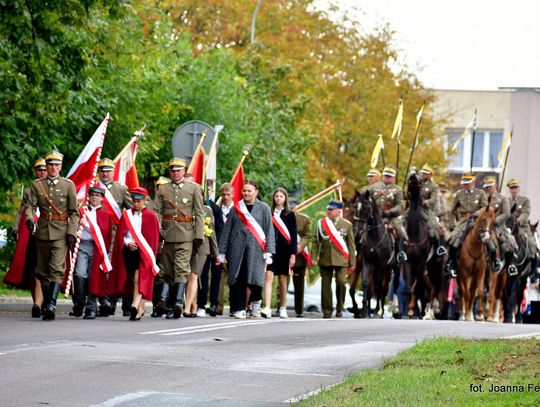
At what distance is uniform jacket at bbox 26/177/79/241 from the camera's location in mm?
20953

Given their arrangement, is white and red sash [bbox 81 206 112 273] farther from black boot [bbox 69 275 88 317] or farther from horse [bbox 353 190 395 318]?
horse [bbox 353 190 395 318]

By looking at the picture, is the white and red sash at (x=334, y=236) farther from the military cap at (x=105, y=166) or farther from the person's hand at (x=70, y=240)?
the person's hand at (x=70, y=240)

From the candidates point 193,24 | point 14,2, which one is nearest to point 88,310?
point 14,2

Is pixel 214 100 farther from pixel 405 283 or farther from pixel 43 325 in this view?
pixel 43 325

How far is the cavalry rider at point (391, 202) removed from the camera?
29.0 metres

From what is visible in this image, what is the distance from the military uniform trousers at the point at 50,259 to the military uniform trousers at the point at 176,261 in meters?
1.88

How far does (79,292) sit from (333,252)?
701 centimetres

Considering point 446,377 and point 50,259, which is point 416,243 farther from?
point 446,377

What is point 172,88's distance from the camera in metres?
37.4

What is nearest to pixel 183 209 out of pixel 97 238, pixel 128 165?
pixel 97 238

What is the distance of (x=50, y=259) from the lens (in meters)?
21.0

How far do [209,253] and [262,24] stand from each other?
33664mm

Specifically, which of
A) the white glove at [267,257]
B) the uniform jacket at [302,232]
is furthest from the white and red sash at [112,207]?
the uniform jacket at [302,232]

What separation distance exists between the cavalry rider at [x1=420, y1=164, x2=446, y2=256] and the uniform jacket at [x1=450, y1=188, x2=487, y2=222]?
1.29 ft
